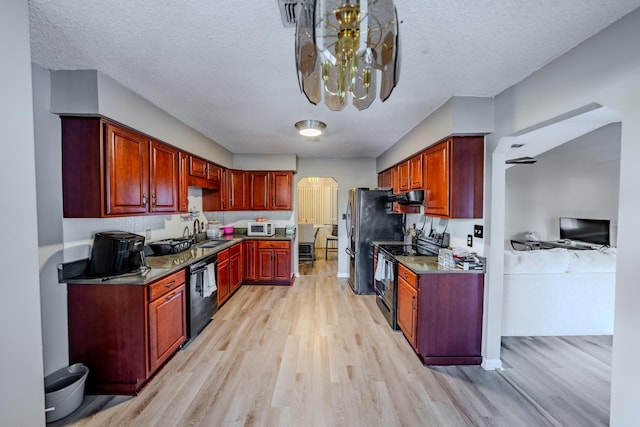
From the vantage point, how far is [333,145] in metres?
4.20

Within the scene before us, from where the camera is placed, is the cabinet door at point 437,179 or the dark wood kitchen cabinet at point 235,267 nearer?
the cabinet door at point 437,179

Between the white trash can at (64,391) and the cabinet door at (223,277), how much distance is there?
1.67 m

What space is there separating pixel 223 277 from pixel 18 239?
8.94 feet

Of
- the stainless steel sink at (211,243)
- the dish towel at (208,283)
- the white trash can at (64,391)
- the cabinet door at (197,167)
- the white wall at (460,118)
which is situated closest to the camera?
the white trash can at (64,391)

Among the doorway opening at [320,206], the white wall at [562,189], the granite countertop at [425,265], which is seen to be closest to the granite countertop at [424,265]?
the granite countertop at [425,265]

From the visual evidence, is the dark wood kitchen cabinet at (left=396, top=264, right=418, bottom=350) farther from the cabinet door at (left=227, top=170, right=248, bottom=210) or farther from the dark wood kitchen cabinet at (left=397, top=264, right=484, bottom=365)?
the cabinet door at (left=227, top=170, right=248, bottom=210)

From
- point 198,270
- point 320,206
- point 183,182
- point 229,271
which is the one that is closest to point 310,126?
point 183,182

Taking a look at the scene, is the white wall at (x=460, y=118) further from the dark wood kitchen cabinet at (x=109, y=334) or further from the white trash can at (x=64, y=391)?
the white trash can at (x=64, y=391)

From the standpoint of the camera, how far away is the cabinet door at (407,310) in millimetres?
2533

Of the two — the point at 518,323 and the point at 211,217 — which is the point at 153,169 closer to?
the point at 211,217

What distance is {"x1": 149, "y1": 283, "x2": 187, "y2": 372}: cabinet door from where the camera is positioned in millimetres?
2139

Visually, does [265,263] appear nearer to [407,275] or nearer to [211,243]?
[211,243]

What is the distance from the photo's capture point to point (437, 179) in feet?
8.86

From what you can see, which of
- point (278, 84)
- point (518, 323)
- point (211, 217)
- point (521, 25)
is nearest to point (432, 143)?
point (521, 25)
